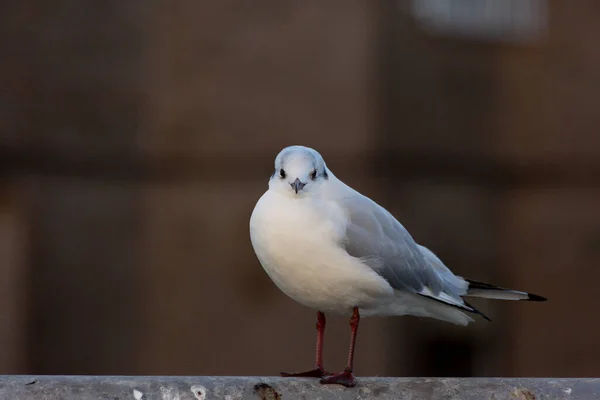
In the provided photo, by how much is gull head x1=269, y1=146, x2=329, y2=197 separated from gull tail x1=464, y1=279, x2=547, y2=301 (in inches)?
25.2

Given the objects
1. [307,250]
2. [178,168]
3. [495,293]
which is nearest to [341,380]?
[307,250]

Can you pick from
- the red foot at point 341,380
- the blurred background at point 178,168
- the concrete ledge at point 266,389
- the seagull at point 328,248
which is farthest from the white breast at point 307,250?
the blurred background at point 178,168

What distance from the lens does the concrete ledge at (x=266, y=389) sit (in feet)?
7.72

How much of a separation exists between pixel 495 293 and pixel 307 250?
68cm

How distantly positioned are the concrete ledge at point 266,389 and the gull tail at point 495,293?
0.69 m

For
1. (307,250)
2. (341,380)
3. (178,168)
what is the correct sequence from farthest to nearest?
(178,168)
(307,250)
(341,380)

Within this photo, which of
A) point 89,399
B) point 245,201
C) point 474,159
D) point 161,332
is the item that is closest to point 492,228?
point 474,159

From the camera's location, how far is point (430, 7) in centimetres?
741

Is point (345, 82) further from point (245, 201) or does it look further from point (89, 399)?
point (89, 399)

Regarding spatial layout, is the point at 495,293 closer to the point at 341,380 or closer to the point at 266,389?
the point at 341,380

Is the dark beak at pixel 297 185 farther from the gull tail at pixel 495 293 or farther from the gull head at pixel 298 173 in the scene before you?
the gull tail at pixel 495 293

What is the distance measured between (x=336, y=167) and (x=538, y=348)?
5.87 feet

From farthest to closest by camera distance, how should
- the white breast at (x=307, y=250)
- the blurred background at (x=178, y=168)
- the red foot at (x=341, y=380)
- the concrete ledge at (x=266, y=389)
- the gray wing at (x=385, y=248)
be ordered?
the blurred background at (x=178, y=168)
the gray wing at (x=385, y=248)
the white breast at (x=307, y=250)
the red foot at (x=341, y=380)
the concrete ledge at (x=266, y=389)

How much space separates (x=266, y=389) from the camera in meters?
2.43
